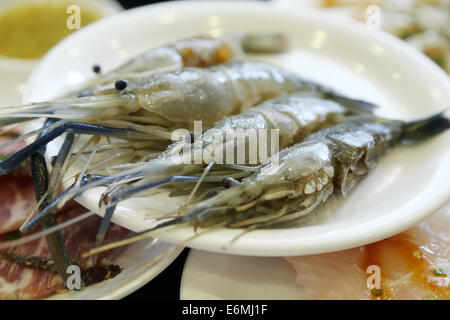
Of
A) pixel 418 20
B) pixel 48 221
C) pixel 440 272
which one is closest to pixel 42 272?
pixel 48 221

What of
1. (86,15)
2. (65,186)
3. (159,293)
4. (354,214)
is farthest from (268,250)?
(86,15)

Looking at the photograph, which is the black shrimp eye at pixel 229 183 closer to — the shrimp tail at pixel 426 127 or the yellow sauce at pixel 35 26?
the shrimp tail at pixel 426 127

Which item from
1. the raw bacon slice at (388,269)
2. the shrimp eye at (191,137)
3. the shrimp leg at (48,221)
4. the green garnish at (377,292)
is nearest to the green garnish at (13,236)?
the shrimp leg at (48,221)

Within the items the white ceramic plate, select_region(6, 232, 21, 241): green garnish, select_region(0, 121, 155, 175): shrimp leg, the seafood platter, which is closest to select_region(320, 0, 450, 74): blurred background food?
the white ceramic plate

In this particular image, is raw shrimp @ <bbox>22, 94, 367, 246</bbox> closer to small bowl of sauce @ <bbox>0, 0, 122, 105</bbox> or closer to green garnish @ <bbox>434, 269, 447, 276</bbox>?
green garnish @ <bbox>434, 269, 447, 276</bbox>
